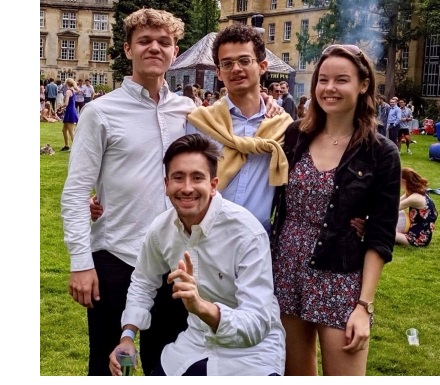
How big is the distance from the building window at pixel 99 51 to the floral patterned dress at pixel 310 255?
3.76 meters

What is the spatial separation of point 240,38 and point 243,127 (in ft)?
0.91

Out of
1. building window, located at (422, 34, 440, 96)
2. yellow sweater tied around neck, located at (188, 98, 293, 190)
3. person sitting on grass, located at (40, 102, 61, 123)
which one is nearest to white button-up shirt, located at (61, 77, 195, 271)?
yellow sweater tied around neck, located at (188, 98, 293, 190)

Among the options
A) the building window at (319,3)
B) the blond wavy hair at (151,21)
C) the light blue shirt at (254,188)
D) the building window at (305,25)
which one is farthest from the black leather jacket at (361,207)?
the building window at (305,25)

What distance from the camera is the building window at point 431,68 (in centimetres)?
2726

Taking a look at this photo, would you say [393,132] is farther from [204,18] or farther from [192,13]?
[192,13]

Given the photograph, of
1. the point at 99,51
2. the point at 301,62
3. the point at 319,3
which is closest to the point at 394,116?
the point at 99,51

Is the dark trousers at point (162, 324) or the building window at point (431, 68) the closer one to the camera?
the dark trousers at point (162, 324)

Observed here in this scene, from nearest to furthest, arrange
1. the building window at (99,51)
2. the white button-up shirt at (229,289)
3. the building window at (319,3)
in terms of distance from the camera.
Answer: the white button-up shirt at (229,289) < the building window at (99,51) < the building window at (319,3)

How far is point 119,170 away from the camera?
6.72ft

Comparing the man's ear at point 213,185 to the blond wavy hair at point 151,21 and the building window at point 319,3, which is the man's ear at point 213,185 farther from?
the building window at point 319,3
